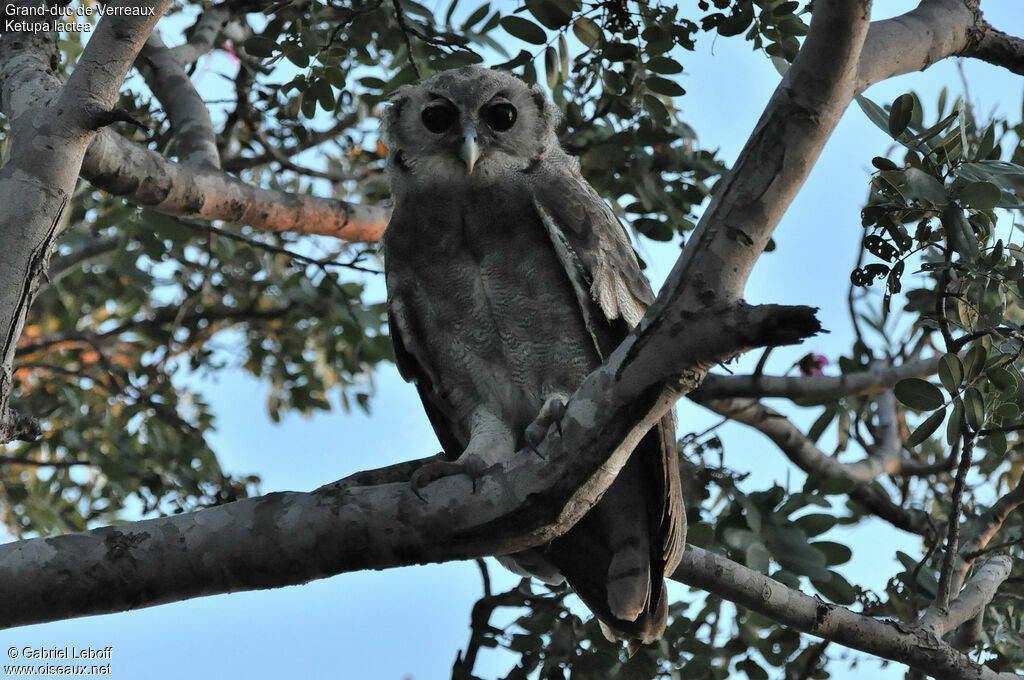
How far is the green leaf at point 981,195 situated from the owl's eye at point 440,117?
1.67m

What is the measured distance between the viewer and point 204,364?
5.03 metres

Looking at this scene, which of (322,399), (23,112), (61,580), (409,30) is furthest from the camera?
(322,399)

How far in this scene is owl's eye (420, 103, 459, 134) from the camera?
10.8ft

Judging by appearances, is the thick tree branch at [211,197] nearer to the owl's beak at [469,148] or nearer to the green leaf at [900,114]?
the owl's beak at [469,148]

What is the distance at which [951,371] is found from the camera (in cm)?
237

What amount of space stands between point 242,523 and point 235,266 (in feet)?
11.0

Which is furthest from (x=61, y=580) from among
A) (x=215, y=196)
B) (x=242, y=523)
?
(x=215, y=196)

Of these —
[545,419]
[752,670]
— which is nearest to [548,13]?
[545,419]

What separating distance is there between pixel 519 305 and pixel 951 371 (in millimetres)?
1230

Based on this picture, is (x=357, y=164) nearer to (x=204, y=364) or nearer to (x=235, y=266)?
(x=235, y=266)

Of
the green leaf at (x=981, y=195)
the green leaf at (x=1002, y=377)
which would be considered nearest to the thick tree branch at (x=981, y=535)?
the green leaf at (x=1002, y=377)

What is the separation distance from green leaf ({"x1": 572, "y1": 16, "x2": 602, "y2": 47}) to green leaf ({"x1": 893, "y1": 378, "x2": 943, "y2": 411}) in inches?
58.5

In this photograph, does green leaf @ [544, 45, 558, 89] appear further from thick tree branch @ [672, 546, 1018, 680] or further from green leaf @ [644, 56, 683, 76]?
thick tree branch @ [672, 546, 1018, 680]

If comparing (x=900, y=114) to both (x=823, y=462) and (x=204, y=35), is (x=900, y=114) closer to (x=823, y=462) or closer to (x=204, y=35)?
(x=823, y=462)
